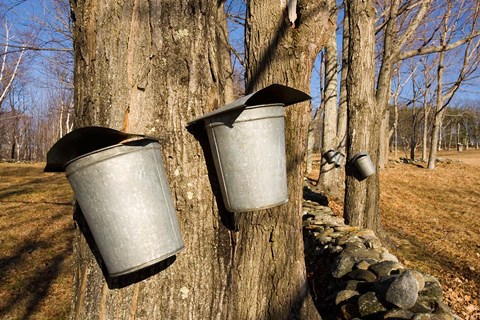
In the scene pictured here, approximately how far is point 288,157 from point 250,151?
65 centimetres

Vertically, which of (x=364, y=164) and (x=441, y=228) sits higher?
(x=364, y=164)

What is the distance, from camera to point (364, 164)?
539 cm

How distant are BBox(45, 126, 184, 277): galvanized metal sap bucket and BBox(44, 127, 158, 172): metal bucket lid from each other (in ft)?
0.15

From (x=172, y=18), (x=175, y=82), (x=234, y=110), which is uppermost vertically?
(x=172, y=18)

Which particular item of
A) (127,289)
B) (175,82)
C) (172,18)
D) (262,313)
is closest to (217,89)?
(175,82)

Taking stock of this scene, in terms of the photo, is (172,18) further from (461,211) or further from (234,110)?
(461,211)

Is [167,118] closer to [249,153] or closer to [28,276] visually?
[249,153]

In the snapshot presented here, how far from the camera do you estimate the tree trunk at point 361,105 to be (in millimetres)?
5617

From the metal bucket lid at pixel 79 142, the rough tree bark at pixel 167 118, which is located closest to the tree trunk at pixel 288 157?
the rough tree bark at pixel 167 118

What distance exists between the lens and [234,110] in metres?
1.49

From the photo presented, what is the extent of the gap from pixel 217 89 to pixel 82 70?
0.65m

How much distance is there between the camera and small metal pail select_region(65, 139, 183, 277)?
55.2 inches

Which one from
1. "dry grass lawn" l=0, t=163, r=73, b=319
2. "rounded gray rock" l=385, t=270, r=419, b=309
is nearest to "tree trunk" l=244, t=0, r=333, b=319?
"rounded gray rock" l=385, t=270, r=419, b=309

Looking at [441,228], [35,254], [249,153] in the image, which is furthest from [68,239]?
[441,228]
